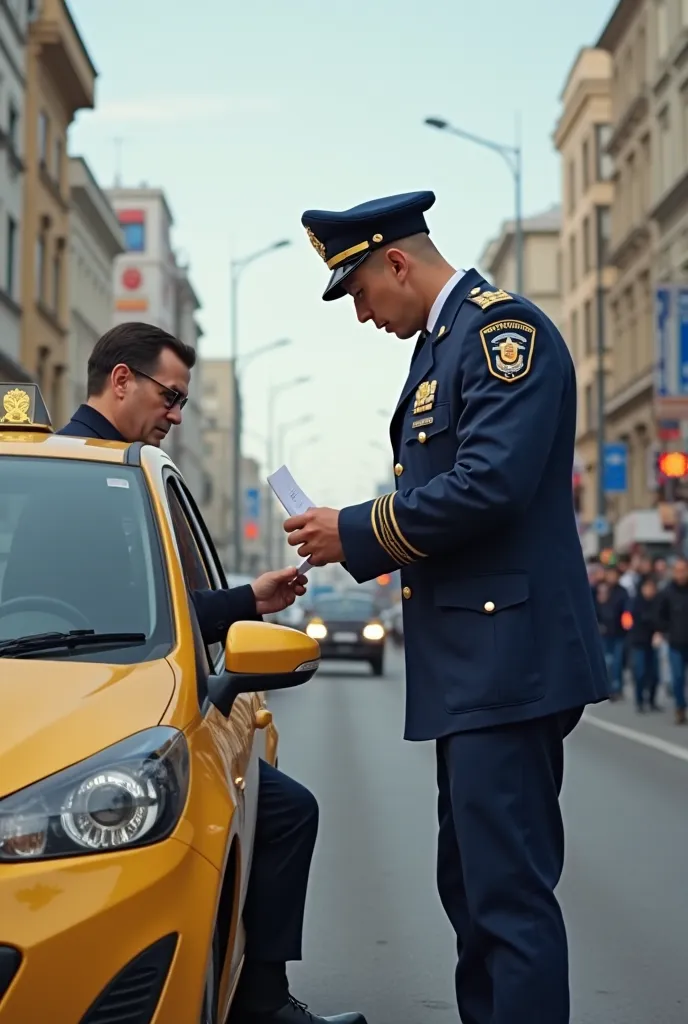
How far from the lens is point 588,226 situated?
65.7 meters

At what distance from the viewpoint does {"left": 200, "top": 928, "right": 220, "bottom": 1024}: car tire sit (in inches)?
140

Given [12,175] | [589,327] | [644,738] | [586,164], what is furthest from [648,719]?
[586,164]

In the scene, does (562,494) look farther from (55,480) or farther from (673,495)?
(673,495)

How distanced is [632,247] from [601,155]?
12019 millimetres

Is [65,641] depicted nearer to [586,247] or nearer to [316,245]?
[316,245]

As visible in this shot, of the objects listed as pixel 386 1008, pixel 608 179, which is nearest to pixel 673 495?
pixel 386 1008

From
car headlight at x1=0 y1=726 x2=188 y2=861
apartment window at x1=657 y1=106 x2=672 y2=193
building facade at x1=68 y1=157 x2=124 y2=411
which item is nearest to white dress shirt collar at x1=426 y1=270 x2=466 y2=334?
car headlight at x1=0 y1=726 x2=188 y2=861

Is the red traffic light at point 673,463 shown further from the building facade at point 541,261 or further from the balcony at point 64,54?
the building facade at point 541,261

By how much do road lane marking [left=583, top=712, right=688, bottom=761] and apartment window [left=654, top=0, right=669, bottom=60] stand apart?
98.3ft

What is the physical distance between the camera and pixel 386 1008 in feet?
18.9

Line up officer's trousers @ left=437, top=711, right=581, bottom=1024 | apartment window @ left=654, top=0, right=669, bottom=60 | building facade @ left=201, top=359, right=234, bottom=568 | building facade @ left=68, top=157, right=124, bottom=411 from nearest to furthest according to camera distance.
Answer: officer's trousers @ left=437, top=711, right=581, bottom=1024 < apartment window @ left=654, top=0, right=669, bottom=60 < building facade @ left=68, top=157, right=124, bottom=411 < building facade @ left=201, top=359, right=234, bottom=568

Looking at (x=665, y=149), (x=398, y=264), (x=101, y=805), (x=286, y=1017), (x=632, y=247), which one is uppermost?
(x=665, y=149)

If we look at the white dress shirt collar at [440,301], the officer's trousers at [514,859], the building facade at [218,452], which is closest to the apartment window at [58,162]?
the white dress shirt collar at [440,301]

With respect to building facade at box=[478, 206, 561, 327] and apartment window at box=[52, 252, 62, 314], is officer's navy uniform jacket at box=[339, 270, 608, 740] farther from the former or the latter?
building facade at box=[478, 206, 561, 327]
